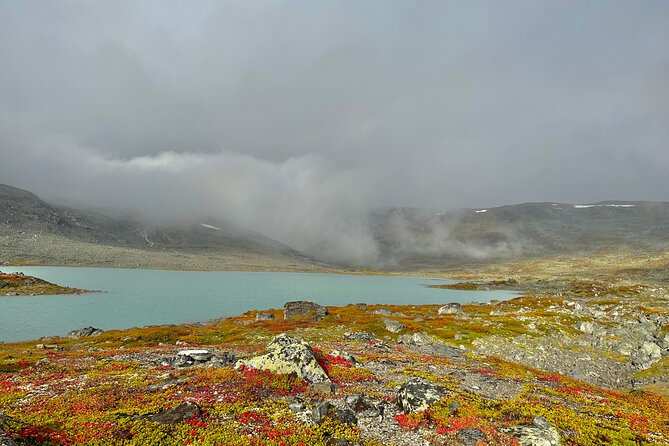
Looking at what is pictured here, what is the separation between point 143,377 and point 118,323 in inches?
3042

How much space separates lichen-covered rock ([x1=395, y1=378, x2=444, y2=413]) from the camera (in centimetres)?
2002

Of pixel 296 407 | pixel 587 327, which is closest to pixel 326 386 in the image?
pixel 296 407

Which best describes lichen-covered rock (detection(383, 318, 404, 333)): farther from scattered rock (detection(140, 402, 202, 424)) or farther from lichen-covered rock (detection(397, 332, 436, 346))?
scattered rock (detection(140, 402, 202, 424))

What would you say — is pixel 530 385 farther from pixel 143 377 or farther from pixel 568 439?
pixel 143 377

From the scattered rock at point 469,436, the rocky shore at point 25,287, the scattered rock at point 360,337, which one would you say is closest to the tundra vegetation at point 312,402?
the scattered rock at point 469,436

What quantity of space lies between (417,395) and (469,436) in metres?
4.65

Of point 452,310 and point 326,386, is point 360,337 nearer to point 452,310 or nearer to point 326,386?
point 326,386

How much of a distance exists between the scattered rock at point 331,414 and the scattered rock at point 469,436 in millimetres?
5187

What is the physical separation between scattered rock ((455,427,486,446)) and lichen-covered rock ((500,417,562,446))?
1.27 meters

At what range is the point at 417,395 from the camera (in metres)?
20.7

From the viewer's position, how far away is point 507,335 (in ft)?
187

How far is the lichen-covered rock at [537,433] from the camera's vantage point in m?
15.1

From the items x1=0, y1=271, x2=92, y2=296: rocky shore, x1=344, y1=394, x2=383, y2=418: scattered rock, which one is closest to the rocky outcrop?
Result: x1=344, y1=394, x2=383, y2=418: scattered rock

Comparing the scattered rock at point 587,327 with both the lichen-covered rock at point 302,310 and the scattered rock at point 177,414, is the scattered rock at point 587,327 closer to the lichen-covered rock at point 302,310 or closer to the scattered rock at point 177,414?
the lichen-covered rock at point 302,310
